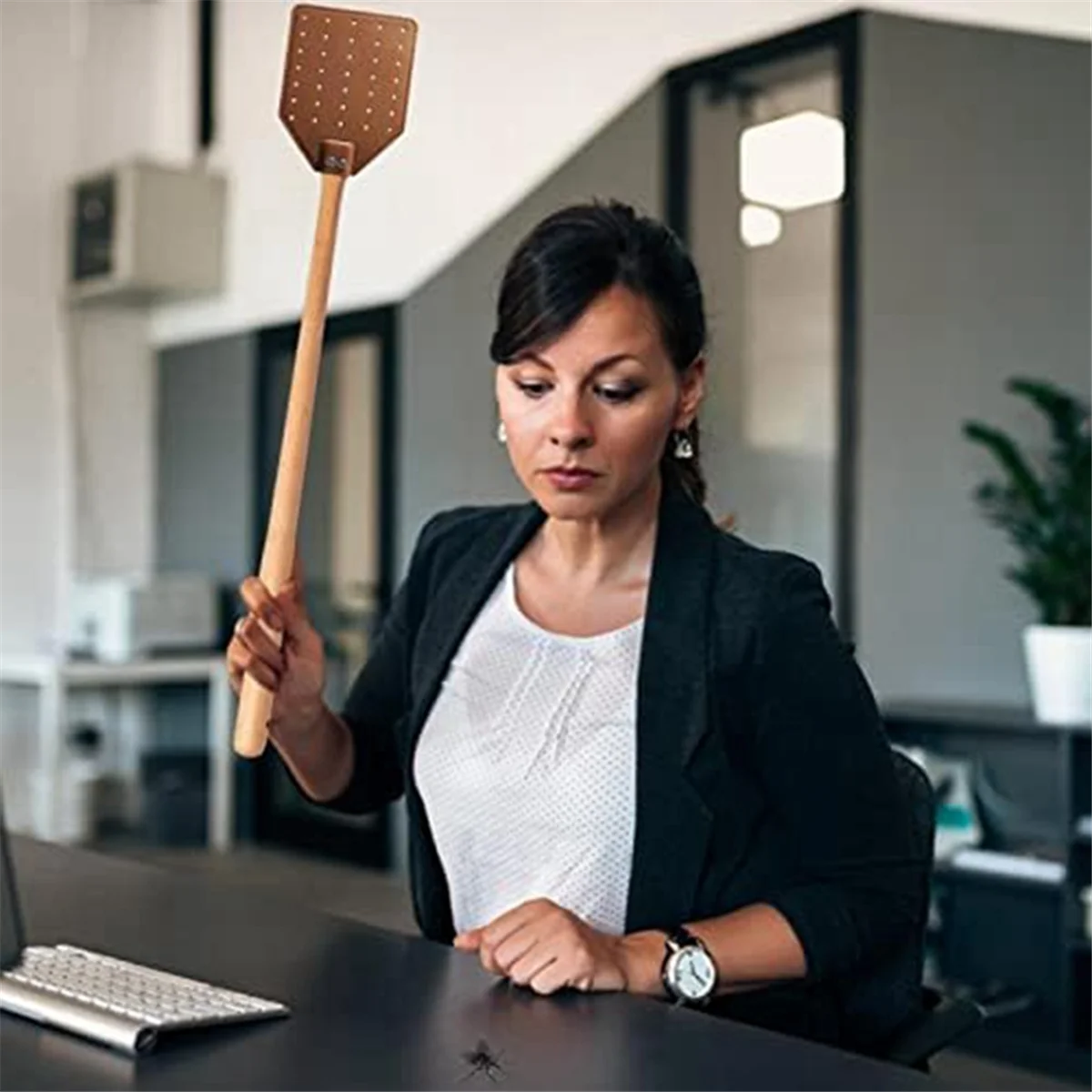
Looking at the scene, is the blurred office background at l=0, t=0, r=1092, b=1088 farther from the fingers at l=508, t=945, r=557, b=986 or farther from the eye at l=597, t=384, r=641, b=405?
the fingers at l=508, t=945, r=557, b=986

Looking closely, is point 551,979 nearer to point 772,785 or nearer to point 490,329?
point 772,785

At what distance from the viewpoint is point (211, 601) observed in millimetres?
5289

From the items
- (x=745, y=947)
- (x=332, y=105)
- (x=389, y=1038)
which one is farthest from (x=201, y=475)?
(x=389, y=1038)

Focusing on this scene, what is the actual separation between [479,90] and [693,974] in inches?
62.7

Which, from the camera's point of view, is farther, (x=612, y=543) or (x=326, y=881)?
(x=326, y=881)

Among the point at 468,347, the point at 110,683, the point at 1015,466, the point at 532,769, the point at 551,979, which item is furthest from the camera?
the point at 110,683

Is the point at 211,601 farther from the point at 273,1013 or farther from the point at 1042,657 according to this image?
the point at 273,1013

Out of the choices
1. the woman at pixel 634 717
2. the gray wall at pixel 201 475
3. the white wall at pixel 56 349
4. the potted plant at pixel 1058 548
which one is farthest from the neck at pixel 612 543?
the white wall at pixel 56 349

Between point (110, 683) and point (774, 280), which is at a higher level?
point (774, 280)

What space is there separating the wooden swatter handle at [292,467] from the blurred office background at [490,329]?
0.40 m

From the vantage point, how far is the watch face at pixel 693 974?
107 centimetres

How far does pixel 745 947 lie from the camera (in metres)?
1.10

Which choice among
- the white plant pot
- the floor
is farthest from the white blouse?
the white plant pot

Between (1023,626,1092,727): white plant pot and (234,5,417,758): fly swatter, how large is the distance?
1.93m
